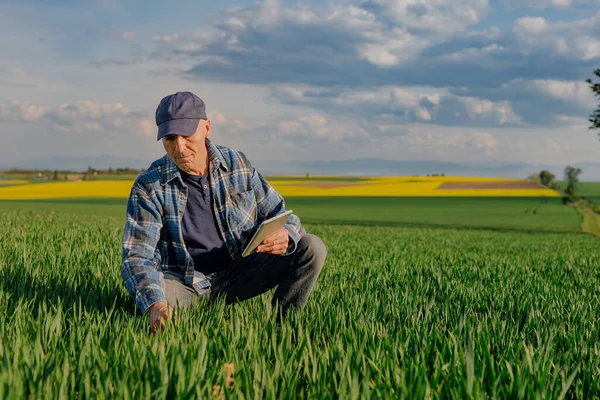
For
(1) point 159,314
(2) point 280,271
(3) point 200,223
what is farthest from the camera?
(2) point 280,271

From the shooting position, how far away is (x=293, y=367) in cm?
299

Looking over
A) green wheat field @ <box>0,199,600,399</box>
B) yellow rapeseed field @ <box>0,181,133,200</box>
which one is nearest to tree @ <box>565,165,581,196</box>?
yellow rapeseed field @ <box>0,181,133,200</box>

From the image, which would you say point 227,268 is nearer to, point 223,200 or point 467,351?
point 223,200

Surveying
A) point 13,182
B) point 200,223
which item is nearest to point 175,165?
point 200,223

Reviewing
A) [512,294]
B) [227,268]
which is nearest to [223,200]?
[227,268]

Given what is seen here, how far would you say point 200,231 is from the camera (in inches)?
176

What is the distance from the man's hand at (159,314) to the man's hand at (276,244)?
2.64 ft

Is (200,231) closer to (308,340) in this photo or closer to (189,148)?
(189,148)

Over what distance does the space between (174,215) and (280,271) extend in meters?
0.98

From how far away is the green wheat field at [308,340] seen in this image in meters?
2.60

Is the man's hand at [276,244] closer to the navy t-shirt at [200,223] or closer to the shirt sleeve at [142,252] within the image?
the navy t-shirt at [200,223]

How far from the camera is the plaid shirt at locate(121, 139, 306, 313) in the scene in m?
3.99

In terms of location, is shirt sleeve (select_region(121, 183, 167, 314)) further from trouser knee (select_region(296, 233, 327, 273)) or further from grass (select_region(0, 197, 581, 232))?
grass (select_region(0, 197, 581, 232))

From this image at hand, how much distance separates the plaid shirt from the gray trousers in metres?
0.09
